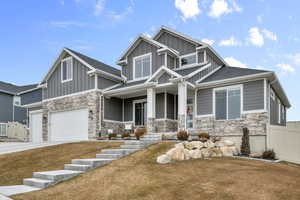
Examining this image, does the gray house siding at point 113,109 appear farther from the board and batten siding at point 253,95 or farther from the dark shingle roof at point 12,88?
the dark shingle roof at point 12,88

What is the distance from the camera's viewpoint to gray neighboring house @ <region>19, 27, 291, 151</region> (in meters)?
14.0

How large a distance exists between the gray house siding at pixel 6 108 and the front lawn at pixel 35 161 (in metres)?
18.2

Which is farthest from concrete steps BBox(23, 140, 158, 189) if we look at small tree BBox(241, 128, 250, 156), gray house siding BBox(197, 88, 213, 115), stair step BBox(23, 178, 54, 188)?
gray house siding BBox(197, 88, 213, 115)

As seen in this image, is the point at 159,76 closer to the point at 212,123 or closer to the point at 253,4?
the point at 212,123

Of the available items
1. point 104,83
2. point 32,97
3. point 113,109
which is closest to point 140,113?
point 113,109

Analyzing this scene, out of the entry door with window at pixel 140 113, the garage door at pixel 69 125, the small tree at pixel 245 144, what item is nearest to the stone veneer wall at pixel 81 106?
the garage door at pixel 69 125

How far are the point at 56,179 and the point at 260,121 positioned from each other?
31.3 ft

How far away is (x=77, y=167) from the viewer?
29.8 feet

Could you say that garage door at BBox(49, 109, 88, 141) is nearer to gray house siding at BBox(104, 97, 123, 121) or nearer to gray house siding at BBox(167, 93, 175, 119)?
gray house siding at BBox(104, 97, 123, 121)

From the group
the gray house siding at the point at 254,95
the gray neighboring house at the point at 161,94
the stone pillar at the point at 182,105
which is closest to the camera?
the gray house siding at the point at 254,95

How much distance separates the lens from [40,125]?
23234 mm

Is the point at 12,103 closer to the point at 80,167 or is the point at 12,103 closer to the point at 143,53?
the point at 143,53

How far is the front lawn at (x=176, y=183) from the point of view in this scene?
21.6 ft

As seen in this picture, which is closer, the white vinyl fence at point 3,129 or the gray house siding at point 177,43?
the gray house siding at point 177,43
